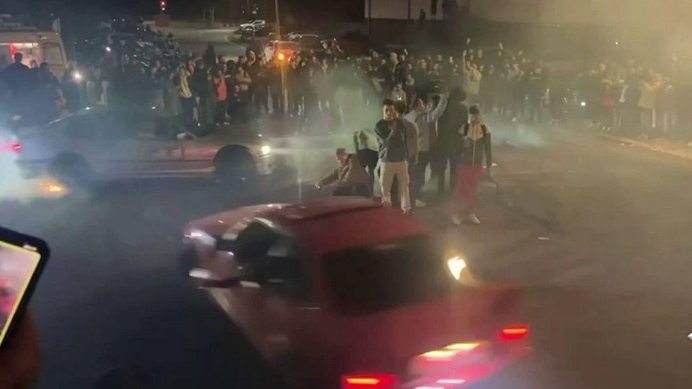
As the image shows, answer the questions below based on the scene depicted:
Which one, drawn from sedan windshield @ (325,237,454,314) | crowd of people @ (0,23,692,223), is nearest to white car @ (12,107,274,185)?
crowd of people @ (0,23,692,223)

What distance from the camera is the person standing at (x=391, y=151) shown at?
10312 mm

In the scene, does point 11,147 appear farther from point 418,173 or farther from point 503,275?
point 503,275

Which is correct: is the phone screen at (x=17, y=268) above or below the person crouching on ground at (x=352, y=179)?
above

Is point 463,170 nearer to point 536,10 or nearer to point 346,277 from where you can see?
point 346,277

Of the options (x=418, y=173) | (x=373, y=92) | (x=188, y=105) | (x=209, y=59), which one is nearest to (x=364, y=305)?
(x=418, y=173)

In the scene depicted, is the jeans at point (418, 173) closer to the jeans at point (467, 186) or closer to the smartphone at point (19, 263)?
the jeans at point (467, 186)

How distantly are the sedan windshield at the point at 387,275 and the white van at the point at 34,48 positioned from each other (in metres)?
19.0

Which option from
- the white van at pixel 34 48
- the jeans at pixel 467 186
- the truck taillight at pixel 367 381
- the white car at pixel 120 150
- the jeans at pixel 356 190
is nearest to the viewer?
the truck taillight at pixel 367 381

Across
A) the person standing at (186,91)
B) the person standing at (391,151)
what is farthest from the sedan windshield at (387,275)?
the person standing at (186,91)

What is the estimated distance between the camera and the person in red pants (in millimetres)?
10430

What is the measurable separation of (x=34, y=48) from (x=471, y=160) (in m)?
16.5

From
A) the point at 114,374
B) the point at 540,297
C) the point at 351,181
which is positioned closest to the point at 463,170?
the point at 351,181

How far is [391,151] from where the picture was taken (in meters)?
10.4

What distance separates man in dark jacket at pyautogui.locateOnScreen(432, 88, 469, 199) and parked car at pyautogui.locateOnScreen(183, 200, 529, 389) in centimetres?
591
